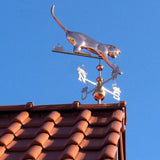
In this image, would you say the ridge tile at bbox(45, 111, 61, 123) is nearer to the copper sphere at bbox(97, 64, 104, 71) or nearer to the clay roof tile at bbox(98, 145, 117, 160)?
the clay roof tile at bbox(98, 145, 117, 160)

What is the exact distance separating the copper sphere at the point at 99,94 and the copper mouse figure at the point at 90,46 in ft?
1.14

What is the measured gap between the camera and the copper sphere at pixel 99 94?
5211 mm

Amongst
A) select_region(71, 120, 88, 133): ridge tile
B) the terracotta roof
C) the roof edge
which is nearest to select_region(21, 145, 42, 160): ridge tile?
the terracotta roof

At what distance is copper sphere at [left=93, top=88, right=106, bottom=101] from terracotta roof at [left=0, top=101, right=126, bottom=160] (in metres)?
0.71

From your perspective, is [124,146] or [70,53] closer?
[124,146]

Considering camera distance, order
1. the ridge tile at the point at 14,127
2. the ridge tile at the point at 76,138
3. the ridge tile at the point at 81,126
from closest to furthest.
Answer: the ridge tile at the point at 76,138
the ridge tile at the point at 81,126
the ridge tile at the point at 14,127

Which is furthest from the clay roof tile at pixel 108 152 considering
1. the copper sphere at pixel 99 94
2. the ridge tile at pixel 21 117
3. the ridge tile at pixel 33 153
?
the copper sphere at pixel 99 94

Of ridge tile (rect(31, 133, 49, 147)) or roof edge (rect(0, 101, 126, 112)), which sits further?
roof edge (rect(0, 101, 126, 112))

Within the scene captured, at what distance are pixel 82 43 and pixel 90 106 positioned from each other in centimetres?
132

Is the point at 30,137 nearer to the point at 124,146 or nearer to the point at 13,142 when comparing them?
the point at 13,142

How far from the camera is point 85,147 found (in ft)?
11.7

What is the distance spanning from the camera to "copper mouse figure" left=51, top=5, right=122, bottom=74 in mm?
Result: 5453

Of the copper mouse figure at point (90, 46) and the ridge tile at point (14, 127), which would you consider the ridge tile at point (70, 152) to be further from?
the copper mouse figure at point (90, 46)

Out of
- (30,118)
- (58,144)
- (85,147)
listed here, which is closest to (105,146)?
(85,147)
